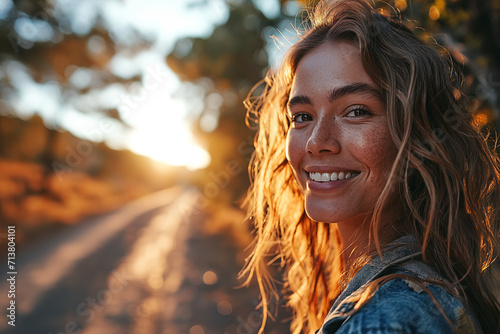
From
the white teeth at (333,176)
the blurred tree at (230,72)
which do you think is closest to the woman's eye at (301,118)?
the white teeth at (333,176)

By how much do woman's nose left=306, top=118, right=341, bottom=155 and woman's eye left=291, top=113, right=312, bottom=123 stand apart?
0.17 metres

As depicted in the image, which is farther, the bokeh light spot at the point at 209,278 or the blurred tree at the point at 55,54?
the blurred tree at the point at 55,54

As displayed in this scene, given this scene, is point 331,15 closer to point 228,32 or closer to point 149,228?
point 228,32

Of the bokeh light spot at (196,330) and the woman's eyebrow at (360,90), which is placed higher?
the woman's eyebrow at (360,90)

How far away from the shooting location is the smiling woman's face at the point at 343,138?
1523mm

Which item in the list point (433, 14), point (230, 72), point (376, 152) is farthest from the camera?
point (230, 72)

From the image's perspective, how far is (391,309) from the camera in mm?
997

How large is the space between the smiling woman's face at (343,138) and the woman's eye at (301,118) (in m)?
0.06

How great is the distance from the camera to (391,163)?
5.06 feet

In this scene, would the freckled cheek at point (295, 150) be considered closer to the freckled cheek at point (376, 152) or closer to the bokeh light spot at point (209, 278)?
the freckled cheek at point (376, 152)

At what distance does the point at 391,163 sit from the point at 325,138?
29 cm

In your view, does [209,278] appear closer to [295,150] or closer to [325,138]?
[295,150]

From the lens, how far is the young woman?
130 centimetres

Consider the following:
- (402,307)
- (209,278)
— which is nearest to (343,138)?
(402,307)
